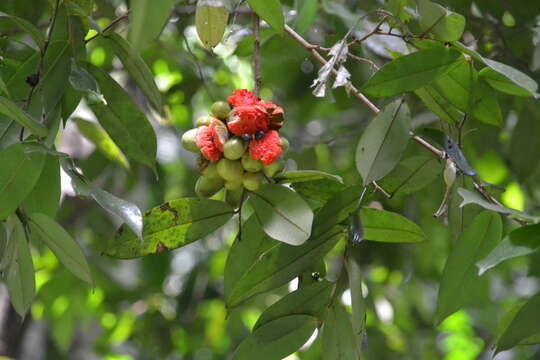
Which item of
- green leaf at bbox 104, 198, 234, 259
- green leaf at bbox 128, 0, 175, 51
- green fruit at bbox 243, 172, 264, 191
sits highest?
green leaf at bbox 128, 0, 175, 51

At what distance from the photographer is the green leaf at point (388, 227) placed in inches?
35.8

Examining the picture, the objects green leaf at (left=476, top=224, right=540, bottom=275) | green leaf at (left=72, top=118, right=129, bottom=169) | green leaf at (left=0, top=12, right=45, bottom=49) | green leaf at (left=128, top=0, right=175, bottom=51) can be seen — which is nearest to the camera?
green leaf at (left=128, top=0, right=175, bottom=51)

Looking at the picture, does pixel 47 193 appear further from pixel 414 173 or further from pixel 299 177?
pixel 414 173

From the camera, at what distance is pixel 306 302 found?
2.99ft

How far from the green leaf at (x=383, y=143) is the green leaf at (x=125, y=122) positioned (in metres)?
0.27

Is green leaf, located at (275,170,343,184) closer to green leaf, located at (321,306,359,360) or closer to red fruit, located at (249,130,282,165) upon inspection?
red fruit, located at (249,130,282,165)

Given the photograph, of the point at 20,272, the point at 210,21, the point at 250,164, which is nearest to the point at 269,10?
the point at 210,21

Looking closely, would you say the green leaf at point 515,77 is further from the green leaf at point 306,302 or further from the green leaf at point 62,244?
the green leaf at point 62,244

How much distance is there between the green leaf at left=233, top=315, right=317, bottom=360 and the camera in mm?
877

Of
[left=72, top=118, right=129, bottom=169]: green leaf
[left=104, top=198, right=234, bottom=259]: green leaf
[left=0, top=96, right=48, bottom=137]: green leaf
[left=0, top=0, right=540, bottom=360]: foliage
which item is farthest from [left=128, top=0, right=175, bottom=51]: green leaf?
[left=72, top=118, right=129, bottom=169]: green leaf

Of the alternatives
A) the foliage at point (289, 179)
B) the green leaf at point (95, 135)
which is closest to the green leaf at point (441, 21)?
the foliage at point (289, 179)

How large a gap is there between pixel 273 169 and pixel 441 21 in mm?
234

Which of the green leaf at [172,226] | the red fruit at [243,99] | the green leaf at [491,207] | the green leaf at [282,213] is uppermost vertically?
the red fruit at [243,99]

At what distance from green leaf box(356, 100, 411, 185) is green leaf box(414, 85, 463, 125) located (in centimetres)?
9
